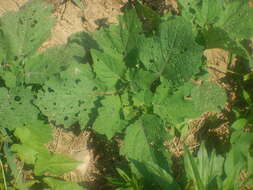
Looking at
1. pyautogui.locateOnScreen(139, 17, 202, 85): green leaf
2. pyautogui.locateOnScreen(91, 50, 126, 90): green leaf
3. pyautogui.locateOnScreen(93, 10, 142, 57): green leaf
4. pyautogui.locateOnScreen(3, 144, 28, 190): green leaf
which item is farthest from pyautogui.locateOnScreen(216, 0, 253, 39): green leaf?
pyautogui.locateOnScreen(3, 144, 28, 190): green leaf

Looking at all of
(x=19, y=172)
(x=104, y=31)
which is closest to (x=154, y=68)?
(x=104, y=31)

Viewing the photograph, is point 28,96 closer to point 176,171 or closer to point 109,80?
point 109,80

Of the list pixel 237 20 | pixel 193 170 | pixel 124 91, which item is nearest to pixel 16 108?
pixel 124 91

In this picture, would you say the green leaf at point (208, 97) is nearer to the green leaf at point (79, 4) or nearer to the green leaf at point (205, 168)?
the green leaf at point (205, 168)

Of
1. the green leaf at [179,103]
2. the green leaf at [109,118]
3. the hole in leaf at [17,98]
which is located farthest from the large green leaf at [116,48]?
the hole in leaf at [17,98]

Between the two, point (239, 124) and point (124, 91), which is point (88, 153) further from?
point (239, 124)
